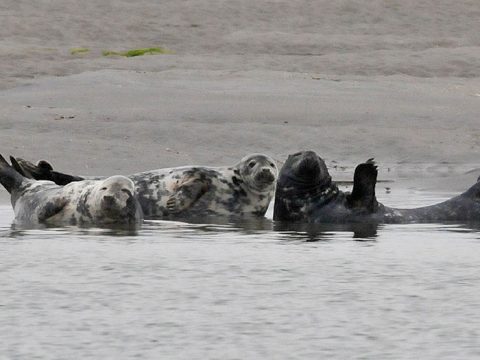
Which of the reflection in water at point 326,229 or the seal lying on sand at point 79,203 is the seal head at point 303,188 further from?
the seal lying on sand at point 79,203

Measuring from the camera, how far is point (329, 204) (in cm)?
1027

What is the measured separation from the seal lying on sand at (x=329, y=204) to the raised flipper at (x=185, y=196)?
2.37ft

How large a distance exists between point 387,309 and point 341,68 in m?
20.8

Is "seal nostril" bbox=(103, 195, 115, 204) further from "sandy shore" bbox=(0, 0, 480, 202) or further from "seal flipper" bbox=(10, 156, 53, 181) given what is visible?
"sandy shore" bbox=(0, 0, 480, 202)

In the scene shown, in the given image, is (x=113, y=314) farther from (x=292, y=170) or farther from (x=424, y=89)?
(x=424, y=89)

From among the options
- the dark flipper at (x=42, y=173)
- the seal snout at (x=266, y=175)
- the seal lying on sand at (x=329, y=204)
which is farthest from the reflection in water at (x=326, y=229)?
the dark flipper at (x=42, y=173)

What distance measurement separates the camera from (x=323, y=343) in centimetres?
564

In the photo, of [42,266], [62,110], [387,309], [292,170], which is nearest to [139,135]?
[62,110]

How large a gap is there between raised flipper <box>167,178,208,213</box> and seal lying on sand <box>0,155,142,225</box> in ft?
2.15

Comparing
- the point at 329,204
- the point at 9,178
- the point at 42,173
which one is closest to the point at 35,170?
the point at 42,173

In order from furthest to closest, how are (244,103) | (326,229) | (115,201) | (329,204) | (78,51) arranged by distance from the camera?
(78,51) < (244,103) < (329,204) < (115,201) < (326,229)

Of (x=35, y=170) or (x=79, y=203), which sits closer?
(x=79, y=203)

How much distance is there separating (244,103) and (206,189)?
7.81 meters

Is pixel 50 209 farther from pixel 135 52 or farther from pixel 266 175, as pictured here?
pixel 135 52
